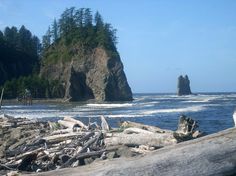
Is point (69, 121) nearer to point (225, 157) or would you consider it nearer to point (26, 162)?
point (26, 162)

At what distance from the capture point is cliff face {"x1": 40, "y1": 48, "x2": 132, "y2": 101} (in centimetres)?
10350

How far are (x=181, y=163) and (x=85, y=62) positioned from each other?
4285 inches

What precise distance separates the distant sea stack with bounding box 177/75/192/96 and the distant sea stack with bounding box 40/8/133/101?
48544 millimetres

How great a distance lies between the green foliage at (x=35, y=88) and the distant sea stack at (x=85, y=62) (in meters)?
0.55

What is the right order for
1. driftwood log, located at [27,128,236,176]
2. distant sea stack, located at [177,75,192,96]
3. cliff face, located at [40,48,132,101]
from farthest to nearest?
1. distant sea stack, located at [177,75,192,96]
2. cliff face, located at [40,48,132,101]
3. driftwood log, located at [27,128,236,176]

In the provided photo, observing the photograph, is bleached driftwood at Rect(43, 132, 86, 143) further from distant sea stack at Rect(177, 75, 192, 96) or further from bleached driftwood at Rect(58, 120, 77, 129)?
distant sea stack at Rect(177, 75, 192, 96)

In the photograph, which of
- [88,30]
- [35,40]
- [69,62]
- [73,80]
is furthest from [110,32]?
[35,40]

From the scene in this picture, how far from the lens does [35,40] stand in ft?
583

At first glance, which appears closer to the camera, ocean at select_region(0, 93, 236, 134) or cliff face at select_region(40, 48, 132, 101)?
ocean at select_region(0, 93, 236, 134)

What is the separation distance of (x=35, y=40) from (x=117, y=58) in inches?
2919

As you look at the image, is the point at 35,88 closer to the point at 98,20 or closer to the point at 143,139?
the point at 98,20

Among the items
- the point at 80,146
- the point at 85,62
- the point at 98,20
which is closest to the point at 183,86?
the point at 98,20

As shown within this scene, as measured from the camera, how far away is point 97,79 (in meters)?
107

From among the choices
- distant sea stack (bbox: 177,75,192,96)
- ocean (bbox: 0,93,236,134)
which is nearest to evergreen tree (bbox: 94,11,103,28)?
distant sea stack (bbox: 177,75,192,96)
